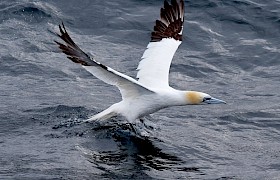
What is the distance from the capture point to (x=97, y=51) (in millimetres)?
13969

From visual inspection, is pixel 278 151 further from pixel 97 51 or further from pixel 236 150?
pixel 97 51

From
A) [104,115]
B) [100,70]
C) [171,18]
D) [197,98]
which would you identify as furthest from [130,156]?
[171,18]

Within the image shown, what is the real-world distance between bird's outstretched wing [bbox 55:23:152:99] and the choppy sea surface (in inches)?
27.5

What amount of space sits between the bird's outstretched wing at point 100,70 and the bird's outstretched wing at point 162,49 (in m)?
0.62

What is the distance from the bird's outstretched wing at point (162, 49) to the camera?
10984 mm

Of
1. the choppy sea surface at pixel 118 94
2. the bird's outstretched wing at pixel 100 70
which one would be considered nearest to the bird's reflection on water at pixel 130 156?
the choppy sea surface at pixel 118 94

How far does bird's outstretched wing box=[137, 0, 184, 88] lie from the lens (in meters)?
11.0


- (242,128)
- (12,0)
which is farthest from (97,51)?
(242,128)

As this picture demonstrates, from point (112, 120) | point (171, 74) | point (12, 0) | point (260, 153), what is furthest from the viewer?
point (12, 0)

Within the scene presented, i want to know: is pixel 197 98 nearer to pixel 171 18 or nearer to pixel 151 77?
pixel 151 77

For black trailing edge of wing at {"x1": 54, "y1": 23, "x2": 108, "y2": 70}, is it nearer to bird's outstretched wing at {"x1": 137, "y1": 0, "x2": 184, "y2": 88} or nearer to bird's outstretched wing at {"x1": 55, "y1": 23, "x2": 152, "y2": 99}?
bird's outstretched wing at {"x1": 55, "y1": 23, "x2": 152, "y2": 99}

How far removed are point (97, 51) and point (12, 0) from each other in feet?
9.48

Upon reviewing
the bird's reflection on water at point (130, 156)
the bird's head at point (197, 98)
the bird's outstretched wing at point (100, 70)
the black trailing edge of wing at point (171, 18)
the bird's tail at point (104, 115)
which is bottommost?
the bird's reflection on water at point (130, 156)

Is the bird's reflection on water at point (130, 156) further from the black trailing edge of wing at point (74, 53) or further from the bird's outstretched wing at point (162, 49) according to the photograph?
the black trailing edge of wing at point (74, 53)
